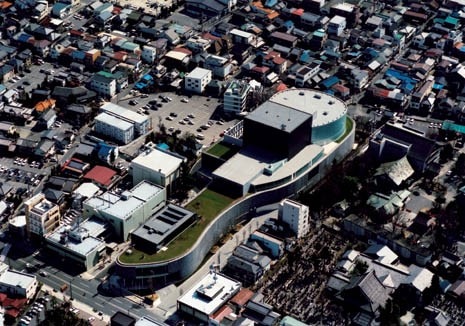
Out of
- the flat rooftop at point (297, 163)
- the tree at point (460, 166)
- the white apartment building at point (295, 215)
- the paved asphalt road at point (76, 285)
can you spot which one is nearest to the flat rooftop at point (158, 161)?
the flat rooftop at point (297, 163)

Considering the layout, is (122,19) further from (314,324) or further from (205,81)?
(314,324)

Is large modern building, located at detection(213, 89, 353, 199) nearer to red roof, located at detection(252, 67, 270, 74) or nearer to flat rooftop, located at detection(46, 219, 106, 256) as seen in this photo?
flat rooftop, located at detection(46, 219, 106, 256)

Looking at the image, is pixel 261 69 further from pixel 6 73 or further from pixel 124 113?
pixel 6 73

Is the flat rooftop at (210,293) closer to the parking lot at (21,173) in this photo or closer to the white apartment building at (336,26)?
the parking lot at (21,173)

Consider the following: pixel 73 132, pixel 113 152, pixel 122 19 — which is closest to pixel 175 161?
Result: pixel 113 152

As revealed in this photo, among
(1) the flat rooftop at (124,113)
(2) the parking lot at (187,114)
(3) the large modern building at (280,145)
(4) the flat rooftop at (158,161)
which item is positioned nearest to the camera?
(3) the large modern building at (280,145)

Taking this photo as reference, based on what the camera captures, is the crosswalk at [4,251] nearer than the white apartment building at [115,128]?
Yes

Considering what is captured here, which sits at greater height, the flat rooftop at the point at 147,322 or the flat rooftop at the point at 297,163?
the flat rooftop at the point at 297,163

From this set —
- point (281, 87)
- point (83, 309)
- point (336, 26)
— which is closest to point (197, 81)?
point (281, 87)

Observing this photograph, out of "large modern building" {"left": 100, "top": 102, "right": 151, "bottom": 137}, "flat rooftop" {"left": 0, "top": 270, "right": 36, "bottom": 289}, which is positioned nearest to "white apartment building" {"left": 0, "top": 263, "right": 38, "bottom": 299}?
"flat rooftop" {"left": 0, "top": 270, "right": 36, "bottom": 289}
